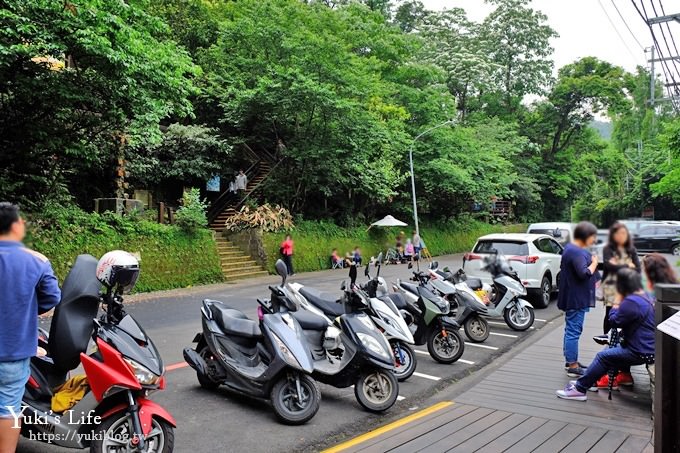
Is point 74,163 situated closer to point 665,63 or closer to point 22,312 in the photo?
point 22,312

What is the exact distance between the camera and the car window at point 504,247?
3.99 metres

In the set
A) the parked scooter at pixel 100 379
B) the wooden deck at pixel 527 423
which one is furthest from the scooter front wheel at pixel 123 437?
the wooden deck at pixel 527 423

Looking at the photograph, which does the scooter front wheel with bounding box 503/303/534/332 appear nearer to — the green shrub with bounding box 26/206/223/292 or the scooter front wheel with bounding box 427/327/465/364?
the scooter front wheel with bounding box 427/327/465/364

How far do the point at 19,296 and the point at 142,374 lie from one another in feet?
2.61

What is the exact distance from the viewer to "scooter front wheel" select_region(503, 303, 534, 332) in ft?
23.9

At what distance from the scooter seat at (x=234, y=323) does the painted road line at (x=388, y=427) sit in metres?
1.21

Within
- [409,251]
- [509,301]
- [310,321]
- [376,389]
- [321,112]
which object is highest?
[321,112]

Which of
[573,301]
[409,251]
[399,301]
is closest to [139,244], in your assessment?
[409,251]

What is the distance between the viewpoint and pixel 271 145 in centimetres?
1833

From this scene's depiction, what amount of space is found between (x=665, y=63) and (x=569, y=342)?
4082mm

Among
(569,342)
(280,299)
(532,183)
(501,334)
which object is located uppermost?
(532,183)

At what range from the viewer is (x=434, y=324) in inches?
223

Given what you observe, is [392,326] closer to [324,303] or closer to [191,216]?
[324,303]

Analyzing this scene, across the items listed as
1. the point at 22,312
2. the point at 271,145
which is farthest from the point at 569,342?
the point at 271,145
